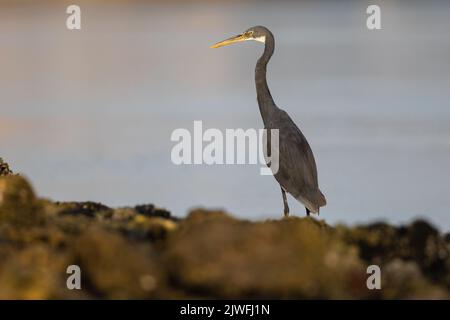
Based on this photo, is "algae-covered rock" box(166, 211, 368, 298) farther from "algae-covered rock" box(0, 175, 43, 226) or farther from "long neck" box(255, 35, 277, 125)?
"long neck" box(255, 35, 277, 125)

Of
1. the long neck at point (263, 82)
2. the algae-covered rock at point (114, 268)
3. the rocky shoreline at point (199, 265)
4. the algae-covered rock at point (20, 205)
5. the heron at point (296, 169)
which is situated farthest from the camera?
the long neck at point (263, 82)

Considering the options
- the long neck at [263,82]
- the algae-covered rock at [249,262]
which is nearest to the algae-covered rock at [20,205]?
the algae-covered rock at [249,262]

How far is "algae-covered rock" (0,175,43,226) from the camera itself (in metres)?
10.9

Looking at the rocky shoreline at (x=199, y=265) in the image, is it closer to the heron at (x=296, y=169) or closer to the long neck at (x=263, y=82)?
the heron at (x=296, y=169)

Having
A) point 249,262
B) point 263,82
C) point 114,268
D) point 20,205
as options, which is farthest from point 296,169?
point 114,268

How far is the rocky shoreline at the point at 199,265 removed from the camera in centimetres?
939

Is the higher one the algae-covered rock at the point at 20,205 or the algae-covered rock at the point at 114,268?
the algae-covered rock at the point at 20,205

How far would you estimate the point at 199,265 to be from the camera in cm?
945

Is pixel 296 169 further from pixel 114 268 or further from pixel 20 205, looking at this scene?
pixel 114 268

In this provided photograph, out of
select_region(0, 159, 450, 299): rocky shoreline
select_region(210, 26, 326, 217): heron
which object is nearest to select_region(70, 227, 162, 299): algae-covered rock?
select_region(0, 159, 450, 299): rocky shoreline

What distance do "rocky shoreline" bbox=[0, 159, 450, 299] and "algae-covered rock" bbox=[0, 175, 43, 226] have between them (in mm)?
111

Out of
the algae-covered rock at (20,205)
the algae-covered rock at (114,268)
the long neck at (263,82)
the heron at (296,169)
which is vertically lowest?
the algae-covered rock at (114,268)

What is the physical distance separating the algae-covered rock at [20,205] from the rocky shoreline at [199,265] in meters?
0.11

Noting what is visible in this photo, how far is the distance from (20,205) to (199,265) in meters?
2.48
